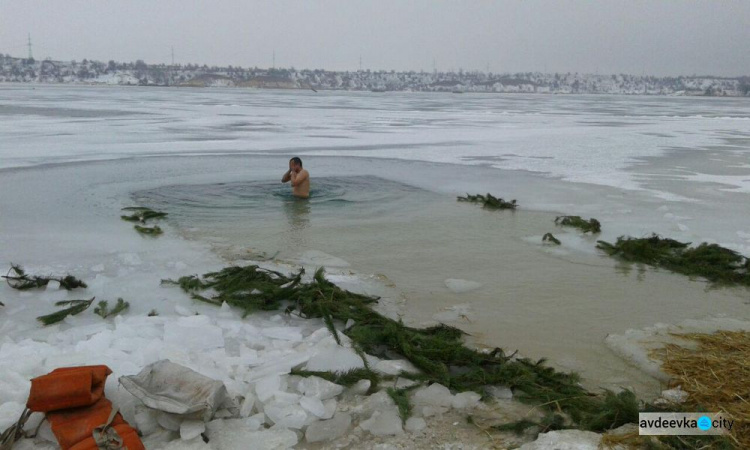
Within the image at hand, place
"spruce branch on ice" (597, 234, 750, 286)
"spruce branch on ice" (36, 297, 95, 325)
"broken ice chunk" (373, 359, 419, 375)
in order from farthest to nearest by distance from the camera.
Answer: "spruce branch on ice" (597, 234, 750, 286) → "spruce branch on ice" (36, 297, 95, 325) → "broken ice chunk" (373, 359, 419, 375)

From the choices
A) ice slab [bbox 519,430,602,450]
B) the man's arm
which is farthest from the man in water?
ice slab [bbox 519,430,602,450]

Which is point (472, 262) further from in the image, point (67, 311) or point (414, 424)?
point (67, 311)

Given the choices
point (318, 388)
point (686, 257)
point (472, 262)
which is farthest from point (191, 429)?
point (686, 257)

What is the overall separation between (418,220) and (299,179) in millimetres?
2146

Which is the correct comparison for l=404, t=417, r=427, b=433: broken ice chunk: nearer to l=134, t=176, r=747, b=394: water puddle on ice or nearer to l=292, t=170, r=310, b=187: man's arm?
l=134, t=176, r=747, b=394: water puddle on ice

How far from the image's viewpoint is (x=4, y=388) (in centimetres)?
309

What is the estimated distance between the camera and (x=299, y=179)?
359 inches

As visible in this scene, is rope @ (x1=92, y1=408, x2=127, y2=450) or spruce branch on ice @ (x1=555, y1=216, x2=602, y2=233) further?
spruce branch on ice @ (x1=555, y1=216, x2=602, y2=233)

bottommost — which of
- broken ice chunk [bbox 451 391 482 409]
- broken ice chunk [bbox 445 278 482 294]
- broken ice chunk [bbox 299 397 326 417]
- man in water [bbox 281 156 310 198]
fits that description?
broken ice chunk [bbox 445 278 482 294]

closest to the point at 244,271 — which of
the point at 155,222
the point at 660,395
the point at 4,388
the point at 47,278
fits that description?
the point at 47,278

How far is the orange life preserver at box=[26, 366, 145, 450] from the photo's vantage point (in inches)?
105

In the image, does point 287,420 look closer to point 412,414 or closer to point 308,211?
point 412,414

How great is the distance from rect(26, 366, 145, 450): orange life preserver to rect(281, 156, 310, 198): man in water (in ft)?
20.9

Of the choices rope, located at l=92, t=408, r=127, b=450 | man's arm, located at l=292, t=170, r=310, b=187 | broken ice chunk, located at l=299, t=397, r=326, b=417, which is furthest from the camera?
man's arm, located at l=292, t=170, r=310, b=187
